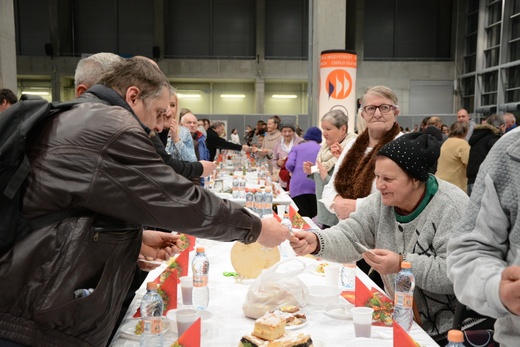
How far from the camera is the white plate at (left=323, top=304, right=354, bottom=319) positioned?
2.00 metres

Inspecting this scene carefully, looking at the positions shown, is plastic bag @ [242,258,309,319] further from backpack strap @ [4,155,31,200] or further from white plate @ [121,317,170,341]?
backpack strap @ [4,155,31,200]

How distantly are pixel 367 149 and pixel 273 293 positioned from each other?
1.65m

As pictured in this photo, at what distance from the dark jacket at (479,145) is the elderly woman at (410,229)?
442cm

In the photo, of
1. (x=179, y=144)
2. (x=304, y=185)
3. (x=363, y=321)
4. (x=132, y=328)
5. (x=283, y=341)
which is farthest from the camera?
(x=304, y=185)

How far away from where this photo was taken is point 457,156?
678 centimetres

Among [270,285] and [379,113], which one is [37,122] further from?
[379,113]

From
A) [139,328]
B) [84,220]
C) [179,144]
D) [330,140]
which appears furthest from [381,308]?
[179,144]

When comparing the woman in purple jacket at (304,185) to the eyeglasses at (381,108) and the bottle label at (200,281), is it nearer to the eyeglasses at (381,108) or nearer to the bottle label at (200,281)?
the eyeglasses at (381,108)

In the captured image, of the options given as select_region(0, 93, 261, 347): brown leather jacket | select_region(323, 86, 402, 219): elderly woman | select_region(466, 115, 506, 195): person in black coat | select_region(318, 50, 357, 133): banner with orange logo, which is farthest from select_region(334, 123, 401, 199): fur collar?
select_region(318, 50, 357, 133): banner with orange logo

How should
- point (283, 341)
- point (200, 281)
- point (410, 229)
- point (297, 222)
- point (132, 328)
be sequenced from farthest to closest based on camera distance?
point (297, 222) → point (410, 229) → point (200, 281) → point (132, 328) → point (283, 341)

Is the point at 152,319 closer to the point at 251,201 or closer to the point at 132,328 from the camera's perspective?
the point at 132,328

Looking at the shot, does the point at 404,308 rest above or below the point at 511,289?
below

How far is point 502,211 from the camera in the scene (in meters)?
1.32

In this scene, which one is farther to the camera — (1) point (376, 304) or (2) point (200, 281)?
(2) point (200, 281)
